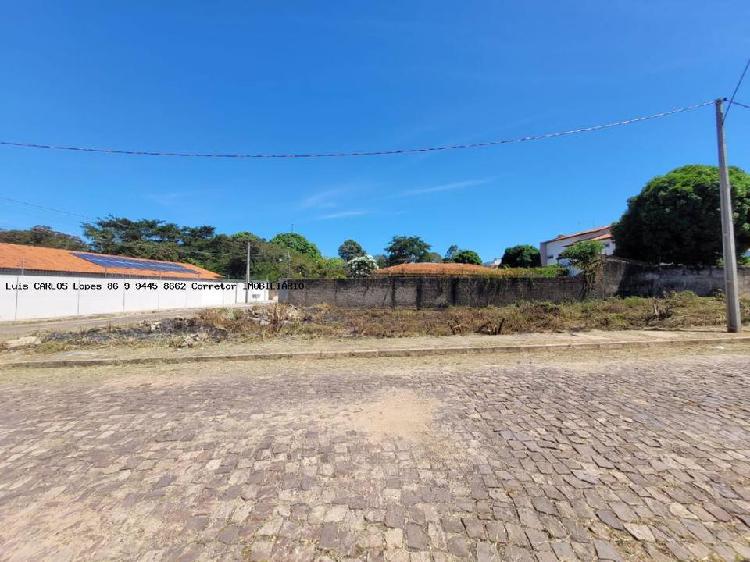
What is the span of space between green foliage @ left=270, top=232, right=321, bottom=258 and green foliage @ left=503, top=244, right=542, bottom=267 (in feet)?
112

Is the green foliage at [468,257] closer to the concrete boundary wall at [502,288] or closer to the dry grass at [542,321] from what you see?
the concrete boundary wall at [502,288]

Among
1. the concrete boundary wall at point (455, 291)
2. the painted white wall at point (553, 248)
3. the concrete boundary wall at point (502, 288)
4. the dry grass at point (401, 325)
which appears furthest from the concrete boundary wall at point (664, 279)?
the painted white wall at point (553, 248)

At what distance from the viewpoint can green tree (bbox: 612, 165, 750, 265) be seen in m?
18.5

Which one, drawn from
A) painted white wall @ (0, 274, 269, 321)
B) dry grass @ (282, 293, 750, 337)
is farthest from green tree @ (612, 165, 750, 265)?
painted white wall @ (0, 274, 269, 321)

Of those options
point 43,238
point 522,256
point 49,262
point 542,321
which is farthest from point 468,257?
point 43,238

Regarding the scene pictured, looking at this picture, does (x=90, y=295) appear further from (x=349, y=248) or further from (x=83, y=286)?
(x=349, y=248)

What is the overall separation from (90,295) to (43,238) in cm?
2480

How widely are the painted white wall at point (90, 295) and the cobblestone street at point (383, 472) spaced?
18.2 m

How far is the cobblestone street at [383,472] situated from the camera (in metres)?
2.23

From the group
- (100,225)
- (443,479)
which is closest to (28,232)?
(100,225)

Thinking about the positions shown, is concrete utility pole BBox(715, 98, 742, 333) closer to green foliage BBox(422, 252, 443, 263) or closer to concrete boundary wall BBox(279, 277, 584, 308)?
concrete boundary wall BBox(279, 277, 584, 308)

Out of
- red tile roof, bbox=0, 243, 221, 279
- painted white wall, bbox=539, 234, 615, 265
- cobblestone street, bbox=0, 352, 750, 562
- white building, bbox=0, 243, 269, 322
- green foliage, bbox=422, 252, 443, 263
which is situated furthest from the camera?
green foliage, bbox=422, 252, 443, 263

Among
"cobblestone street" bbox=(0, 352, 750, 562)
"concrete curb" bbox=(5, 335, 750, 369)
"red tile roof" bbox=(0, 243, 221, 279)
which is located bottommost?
"cobblestone street" bbox=(0, 352, 750, 562)

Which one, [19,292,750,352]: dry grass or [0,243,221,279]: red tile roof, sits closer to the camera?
[19,292,750,352]: dry grass
